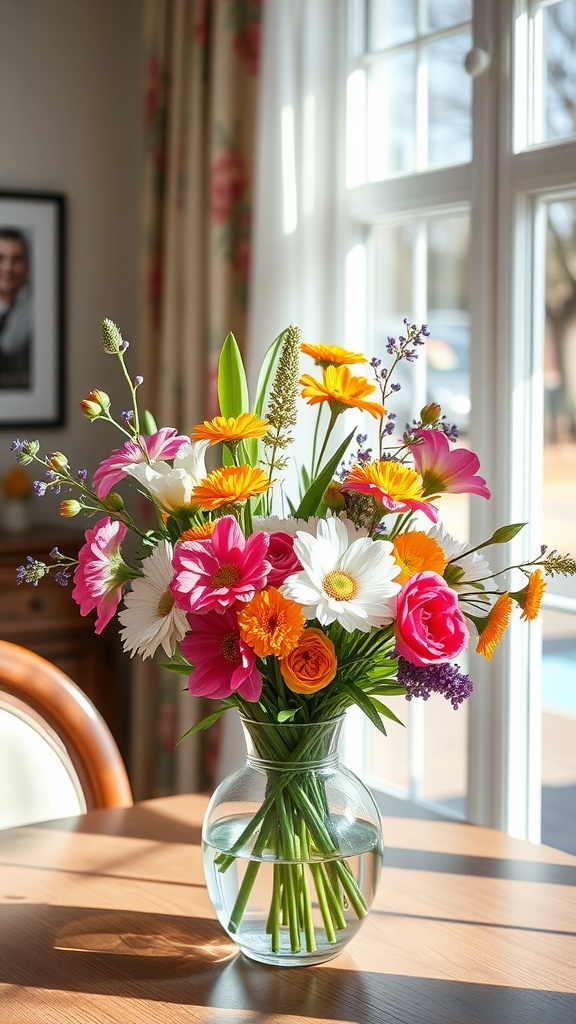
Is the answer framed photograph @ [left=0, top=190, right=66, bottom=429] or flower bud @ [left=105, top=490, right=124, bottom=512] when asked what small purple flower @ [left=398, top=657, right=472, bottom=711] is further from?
framed photograph @ [left=0, top=190, right=66, bottom=429]

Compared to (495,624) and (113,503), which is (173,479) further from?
(495,624)

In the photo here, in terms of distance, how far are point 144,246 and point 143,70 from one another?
0.61m

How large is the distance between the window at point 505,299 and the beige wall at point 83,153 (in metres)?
1.14

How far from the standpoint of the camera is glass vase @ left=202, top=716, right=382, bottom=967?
108cm

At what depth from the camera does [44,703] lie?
161cm

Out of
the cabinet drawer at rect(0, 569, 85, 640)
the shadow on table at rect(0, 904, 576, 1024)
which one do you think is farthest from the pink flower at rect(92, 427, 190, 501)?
the cabinet drawer at rect(0, 569, 85, 640)

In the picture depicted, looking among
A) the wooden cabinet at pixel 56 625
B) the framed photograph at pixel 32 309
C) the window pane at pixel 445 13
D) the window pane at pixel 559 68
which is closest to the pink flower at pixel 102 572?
the window pane at pixel 559 68

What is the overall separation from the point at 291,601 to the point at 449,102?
1854 millimetres

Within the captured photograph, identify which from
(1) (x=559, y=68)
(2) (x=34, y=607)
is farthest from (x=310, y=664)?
(2) (x=34, y=607)

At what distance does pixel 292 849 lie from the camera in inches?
42.4

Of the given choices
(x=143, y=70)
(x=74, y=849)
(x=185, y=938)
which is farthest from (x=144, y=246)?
(x=185, y=938)

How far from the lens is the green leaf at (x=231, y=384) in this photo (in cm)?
115

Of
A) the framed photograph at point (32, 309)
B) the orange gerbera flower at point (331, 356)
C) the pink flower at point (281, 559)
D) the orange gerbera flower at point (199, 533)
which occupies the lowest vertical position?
the pink flower at point (281, 559)

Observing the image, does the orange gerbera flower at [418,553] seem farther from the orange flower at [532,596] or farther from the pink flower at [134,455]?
the pink flower at [134,455]
